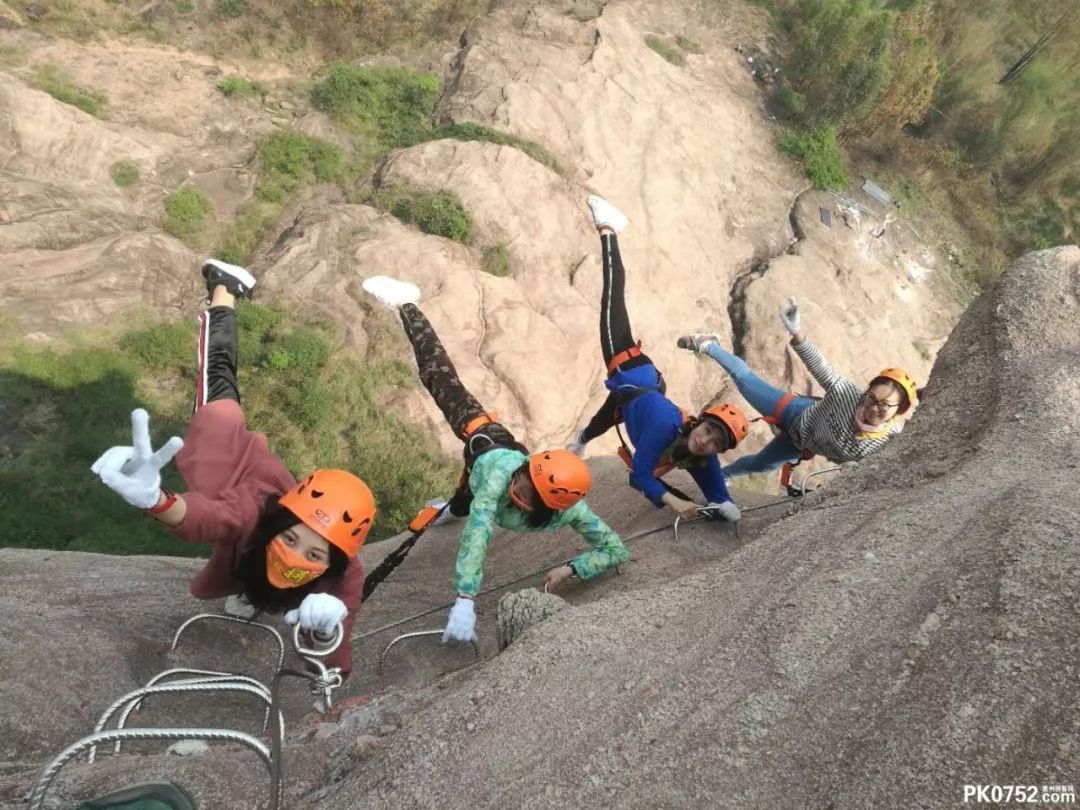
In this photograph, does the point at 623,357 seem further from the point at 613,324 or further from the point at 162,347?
the point at 162,347

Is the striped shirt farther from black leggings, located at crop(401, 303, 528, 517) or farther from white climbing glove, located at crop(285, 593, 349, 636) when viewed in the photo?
white climbing glove, located at crop(285, 593, 349, 636)

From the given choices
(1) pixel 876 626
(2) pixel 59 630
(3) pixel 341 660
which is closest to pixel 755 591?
(1) pixel 876 626

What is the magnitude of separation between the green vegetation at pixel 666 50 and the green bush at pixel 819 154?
11.0ft

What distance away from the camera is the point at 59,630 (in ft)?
11.3

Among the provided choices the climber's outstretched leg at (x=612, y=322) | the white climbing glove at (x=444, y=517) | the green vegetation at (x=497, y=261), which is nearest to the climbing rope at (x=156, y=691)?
the white climbing glove at (x=444, y=517)

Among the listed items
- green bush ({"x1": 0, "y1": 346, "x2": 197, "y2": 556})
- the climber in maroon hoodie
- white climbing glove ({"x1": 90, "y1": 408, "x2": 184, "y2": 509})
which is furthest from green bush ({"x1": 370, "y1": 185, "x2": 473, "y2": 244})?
white climbing glove ({"x1": 90, "y1": 408, "x2": 184, "y2": 509})

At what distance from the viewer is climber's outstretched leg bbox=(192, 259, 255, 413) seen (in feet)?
14.8

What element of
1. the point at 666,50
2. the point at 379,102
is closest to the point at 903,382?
the point at 379,102

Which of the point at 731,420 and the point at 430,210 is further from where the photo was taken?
the point at 430,210

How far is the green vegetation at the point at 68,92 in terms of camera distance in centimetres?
959

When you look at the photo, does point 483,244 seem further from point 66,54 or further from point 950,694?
point 950,694

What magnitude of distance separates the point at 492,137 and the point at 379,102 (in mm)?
2552

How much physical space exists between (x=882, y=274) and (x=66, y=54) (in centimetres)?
1748

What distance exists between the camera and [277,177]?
1017cm
